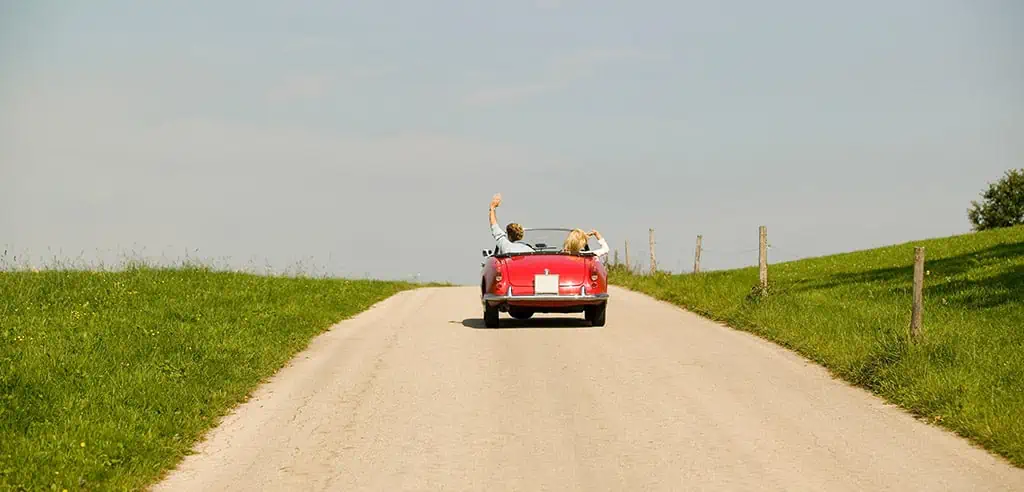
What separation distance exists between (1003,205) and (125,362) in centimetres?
7379

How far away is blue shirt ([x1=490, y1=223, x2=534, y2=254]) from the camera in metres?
17.0

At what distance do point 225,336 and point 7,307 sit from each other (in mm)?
4056

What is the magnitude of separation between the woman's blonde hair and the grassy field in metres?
4.25

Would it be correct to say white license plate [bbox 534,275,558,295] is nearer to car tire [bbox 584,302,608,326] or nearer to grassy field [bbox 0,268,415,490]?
car tire [bbox 584,302,608,326]

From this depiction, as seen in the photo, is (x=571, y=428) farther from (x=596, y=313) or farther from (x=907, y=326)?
(x=596, y=313)

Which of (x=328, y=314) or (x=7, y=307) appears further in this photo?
(x=328, y=314)

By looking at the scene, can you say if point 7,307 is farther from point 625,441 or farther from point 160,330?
point 625,441

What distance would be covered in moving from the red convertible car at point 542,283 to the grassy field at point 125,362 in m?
2.87

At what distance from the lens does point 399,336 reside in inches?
620

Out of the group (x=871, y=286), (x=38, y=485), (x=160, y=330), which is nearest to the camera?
(x=38, y=485)

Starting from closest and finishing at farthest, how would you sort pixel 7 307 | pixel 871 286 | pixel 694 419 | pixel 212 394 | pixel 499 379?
pixel 694 419, pixel 212 394, pixel 499 379, pixel 7 307, pixel 871 286

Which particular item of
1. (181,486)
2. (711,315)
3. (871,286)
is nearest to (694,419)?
(181,486)

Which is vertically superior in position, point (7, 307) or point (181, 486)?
point (7, 307)

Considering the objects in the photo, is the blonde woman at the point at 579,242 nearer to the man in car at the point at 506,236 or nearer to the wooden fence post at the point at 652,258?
the man in car at the point at 506,236
